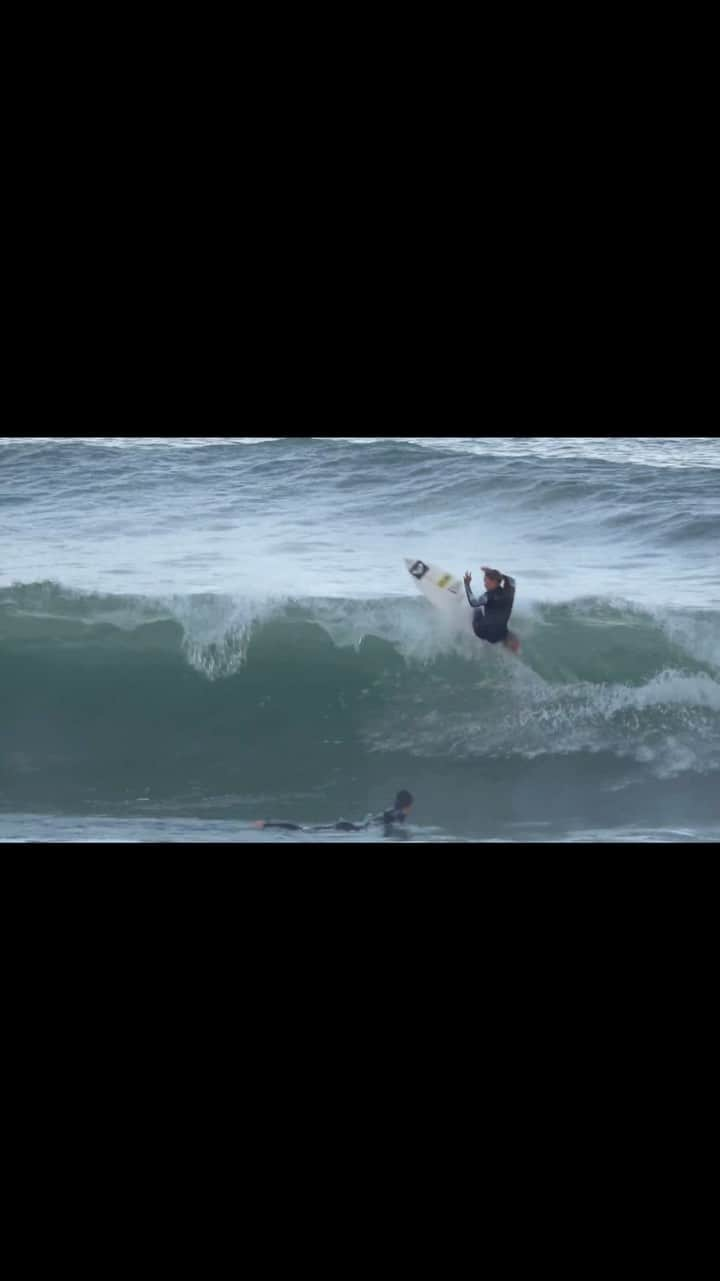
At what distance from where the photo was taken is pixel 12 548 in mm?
5785

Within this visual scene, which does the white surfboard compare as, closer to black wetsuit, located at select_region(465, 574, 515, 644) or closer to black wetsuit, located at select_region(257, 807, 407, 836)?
black wetsuit, located at select_region(465, 574, 515, 644)

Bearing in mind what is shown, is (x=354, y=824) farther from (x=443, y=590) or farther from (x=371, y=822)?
(x=443, y=590)

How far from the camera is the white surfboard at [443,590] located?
18.5 feet

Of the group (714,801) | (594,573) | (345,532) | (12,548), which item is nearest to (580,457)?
(594,573)

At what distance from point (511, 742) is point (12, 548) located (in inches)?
92.5

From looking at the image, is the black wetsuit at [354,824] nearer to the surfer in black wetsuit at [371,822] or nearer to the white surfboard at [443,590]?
the surfer in black wetsuit at [371,822]

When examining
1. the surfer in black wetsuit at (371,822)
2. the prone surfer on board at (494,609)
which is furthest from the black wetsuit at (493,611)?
the surfer in black wetsuit at (371,822)

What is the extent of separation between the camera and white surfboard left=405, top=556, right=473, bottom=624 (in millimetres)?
5629

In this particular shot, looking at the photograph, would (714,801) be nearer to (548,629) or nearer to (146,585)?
(548,629)

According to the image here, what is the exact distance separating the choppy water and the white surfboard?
2.6 inches

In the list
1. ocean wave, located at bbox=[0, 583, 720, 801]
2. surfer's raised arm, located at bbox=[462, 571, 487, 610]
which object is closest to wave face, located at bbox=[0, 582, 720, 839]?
ocean wave, located at bbox=[0, 583, 720, 801]

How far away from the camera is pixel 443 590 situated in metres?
5.64

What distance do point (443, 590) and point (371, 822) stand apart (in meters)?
1.04

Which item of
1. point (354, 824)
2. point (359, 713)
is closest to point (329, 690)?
point (359, 713)
